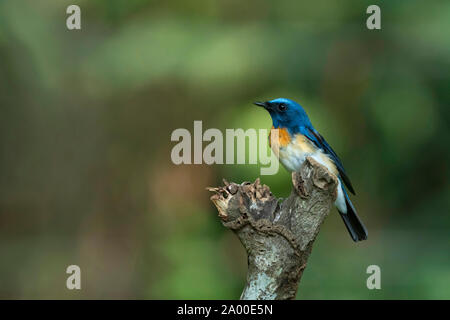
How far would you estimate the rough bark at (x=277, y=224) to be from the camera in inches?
114

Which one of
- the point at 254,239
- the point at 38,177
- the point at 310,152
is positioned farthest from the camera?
the point at 38,177

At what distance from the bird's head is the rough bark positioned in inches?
54.2

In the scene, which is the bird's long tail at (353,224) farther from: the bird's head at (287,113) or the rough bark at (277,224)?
the rough bark at (277,224)

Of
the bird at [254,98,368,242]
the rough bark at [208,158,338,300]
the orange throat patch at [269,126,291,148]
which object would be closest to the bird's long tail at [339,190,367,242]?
the bird at [254,98,368,242]

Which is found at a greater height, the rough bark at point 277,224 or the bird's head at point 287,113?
the bird's head at point 287,113

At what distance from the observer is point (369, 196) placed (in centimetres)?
618

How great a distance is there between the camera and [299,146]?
4.34m

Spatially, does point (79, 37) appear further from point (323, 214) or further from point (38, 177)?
point (323, 214)

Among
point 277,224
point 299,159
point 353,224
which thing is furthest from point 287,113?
point 277,224

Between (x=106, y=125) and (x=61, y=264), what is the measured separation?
1.45m

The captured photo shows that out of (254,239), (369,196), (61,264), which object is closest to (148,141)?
(61,264)

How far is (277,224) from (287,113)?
5.23ft

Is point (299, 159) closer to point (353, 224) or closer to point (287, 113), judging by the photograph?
point (287, 113)

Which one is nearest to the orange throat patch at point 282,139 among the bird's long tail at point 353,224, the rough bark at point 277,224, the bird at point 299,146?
the bird at point 299,146
